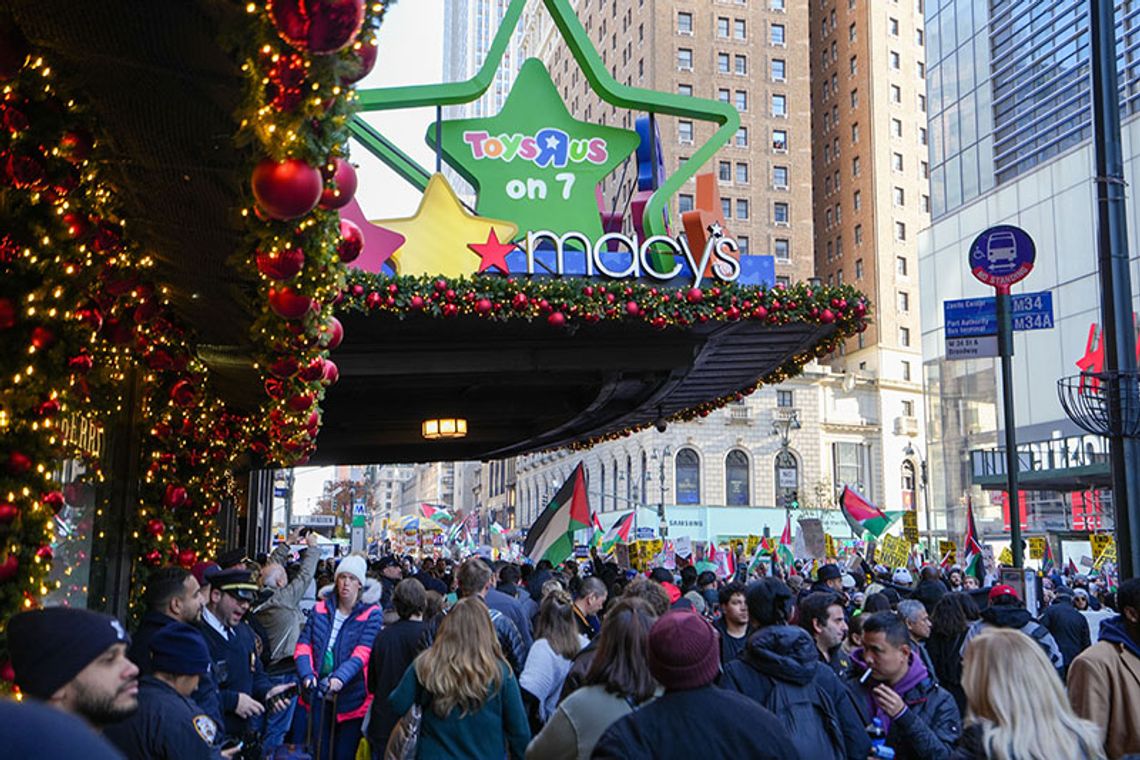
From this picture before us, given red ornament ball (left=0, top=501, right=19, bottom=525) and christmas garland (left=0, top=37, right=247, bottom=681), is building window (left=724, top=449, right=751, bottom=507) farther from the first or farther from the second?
red ornament ball (left=0, top=501, right=19, bottom=525)

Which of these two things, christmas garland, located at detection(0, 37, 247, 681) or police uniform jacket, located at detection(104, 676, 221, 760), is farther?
christmas garland, located at detection(0, 37, 247, 681)

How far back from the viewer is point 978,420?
48.1m

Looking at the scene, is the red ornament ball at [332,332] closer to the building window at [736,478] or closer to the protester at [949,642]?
the protester at [949,642]

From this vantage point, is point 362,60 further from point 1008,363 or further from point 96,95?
point 1008,363

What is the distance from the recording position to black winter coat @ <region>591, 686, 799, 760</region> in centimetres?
357

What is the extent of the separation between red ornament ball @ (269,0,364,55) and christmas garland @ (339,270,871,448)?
313 inches

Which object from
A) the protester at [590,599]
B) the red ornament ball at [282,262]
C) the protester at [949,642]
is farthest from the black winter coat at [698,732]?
the protester at [590,599]

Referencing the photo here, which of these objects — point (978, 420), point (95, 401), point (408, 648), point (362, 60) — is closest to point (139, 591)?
point (95, 401)

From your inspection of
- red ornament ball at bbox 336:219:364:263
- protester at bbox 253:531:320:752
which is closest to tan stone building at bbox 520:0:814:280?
protester at bbox 253:531:320:752

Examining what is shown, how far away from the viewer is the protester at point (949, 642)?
310 inches

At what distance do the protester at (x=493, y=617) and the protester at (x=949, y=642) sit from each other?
302cm

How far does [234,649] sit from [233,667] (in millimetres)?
116

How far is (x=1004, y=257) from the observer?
1125cm

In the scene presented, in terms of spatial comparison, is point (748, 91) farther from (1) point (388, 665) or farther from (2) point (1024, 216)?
(1) point (388, 665)
